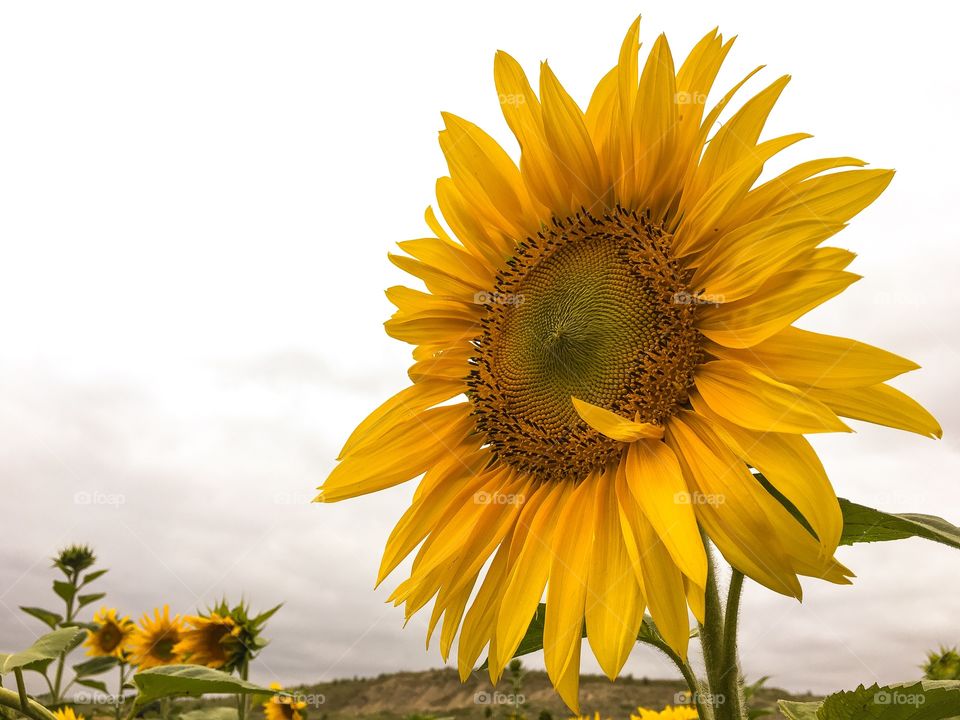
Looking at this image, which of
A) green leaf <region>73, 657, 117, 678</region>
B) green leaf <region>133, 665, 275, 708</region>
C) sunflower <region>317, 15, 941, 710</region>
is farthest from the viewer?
green leaf <region>73, 657, 117, 678</region>

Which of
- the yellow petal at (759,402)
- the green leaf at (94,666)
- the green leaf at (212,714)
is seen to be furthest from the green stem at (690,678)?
the green leaf at (94,666)

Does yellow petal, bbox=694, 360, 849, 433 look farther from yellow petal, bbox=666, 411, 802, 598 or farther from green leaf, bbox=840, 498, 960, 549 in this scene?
green leaf, bbox=840, 498, 960, 549

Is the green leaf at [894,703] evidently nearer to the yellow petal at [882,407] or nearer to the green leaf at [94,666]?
the yellow petal at [882,407]

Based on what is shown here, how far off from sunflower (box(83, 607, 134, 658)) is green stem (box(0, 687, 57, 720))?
5171mm

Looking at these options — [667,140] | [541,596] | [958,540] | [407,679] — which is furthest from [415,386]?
[407,679]

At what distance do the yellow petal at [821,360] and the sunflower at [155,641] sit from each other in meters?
4.91

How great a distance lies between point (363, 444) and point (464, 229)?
33.2 inches

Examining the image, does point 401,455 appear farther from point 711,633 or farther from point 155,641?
point 155,641

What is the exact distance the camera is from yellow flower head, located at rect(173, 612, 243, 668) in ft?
15.6

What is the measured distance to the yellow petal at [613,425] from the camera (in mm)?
2100

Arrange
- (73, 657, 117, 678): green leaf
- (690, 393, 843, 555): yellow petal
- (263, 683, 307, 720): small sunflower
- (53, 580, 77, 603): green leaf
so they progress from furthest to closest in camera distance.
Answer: (53, 580, 77, 603): green leaf → (73, 657, 117, 678): green leaf → (263, 683, 307, 720): small sunflower → (690, 393, 843, 555): yellow petal

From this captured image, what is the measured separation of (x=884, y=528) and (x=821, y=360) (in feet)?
1.42

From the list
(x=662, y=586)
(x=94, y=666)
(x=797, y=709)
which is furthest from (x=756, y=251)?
(x=94, y=666)

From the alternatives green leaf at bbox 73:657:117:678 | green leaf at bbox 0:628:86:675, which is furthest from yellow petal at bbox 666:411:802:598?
green leaf at bbox 73:657:117:678
